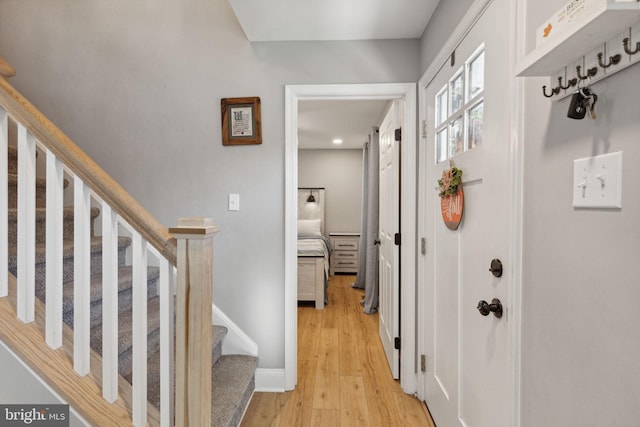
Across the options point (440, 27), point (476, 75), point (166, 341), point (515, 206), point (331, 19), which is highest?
point (331, 19)

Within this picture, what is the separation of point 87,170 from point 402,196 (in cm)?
173

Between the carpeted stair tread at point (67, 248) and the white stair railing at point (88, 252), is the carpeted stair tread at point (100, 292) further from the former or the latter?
the white stair railing at point (88, 252)

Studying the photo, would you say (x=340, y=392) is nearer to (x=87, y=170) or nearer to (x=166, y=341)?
(x=166, y=341)

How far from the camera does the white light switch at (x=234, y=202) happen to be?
7.11 feet

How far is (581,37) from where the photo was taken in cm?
62

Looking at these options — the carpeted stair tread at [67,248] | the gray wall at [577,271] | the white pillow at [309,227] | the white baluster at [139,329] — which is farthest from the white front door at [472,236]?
the white pillow at [309,227]

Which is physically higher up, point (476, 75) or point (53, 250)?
point (476, 75)

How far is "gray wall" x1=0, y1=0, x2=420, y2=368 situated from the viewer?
2.13 metres

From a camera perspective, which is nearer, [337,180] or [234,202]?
[234,202]

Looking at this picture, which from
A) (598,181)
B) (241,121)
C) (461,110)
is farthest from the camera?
(241,121)

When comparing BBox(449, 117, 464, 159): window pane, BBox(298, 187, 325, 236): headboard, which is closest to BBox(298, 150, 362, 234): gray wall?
BBox(298, 187, 325, 236): headboard

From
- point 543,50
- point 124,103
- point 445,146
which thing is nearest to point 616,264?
point 543,50

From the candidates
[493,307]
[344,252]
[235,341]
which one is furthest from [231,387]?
[344,252]

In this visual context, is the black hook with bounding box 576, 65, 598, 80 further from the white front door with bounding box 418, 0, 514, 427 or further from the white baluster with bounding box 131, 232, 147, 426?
the white baluster with bounding box 131, 232, 147, 426
